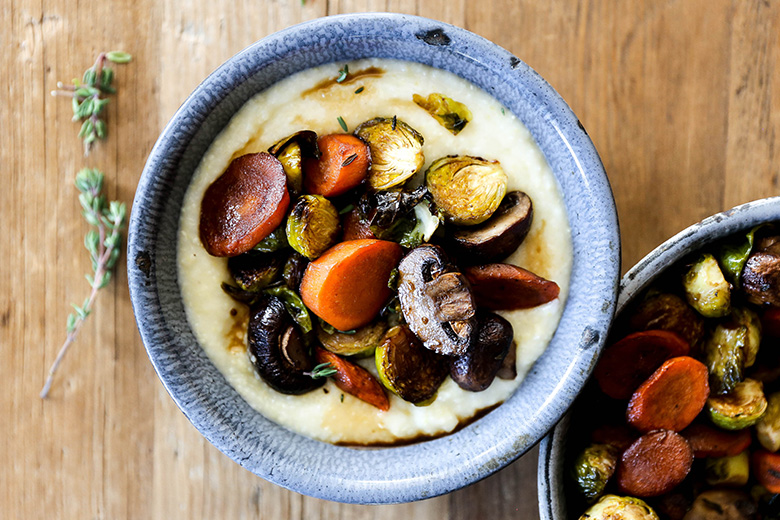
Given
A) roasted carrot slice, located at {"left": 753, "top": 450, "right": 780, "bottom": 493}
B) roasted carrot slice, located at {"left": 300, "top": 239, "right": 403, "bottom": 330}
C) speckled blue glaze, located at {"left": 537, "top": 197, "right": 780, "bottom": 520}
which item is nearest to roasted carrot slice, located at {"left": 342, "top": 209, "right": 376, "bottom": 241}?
roasted carrot slice, located at {"left": 300, "top": 239, "right": 403, "bottom": 330}

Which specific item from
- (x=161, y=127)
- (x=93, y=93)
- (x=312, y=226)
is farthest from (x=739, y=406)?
(x=93, y=93)

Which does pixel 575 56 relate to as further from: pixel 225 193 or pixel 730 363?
pixel 225 193

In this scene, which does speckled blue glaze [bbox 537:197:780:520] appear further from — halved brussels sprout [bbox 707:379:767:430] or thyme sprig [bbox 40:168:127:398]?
thyme sprig [bbox 40:168:127:398]

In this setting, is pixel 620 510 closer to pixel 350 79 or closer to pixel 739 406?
pixel 739 406

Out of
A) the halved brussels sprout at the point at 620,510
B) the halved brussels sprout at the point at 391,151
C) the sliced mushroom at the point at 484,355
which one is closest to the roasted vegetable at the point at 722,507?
the halved brussels sprout at the point at 620,510

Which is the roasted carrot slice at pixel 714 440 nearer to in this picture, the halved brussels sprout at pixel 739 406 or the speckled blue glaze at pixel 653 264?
the halved brussels sprout at pixel 739 406

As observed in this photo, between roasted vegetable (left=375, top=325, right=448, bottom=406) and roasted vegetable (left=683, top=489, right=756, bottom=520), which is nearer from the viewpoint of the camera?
roasted vegetable (left=375, top=325, right=448, bottom=406)
